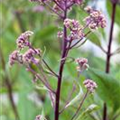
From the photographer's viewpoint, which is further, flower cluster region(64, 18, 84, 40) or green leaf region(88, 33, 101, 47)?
green leaf region(88, 33, 101, 47)

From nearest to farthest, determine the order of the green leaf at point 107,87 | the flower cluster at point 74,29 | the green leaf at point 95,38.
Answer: the flower cluster at point 74,29 < the green leaf at point 107,87 < the green leaf at point 95,38

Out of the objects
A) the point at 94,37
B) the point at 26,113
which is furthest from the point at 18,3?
the point at 94,37

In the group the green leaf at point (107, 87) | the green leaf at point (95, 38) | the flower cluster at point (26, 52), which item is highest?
the green leaf at point (95, 38)

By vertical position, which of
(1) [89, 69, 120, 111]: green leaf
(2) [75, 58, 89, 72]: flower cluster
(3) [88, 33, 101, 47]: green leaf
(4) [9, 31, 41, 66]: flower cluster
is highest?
A: (3) [88, 33, 101, 47]: green leaf

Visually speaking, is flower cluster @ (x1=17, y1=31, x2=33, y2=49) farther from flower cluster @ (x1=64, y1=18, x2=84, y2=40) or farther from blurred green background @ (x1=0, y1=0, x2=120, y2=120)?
blurred green background @ (x1=0, y1=0, x2=120, y2=120)

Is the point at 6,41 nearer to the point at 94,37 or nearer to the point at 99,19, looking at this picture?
the point at 94,37

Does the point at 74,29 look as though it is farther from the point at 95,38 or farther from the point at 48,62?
the point at 48,62

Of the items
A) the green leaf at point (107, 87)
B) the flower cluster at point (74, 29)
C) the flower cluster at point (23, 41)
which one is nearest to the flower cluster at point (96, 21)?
the flower cluster at point (74, 29)

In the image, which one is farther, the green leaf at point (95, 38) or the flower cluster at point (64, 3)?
the green leaf at point (95, 38)

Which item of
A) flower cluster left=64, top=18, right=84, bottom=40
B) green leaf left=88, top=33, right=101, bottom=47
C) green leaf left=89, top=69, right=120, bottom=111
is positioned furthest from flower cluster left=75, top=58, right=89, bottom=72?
green leaf left=88, top=33, right=101, bottom=47

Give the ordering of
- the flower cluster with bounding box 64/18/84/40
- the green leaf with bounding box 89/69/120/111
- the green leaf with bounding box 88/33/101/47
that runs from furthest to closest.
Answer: the green leaf with bounding box 88/33/101/47
the green leaf with bounding box 89/69/120/111
the flower cluster with bounding box 64/18/84/40

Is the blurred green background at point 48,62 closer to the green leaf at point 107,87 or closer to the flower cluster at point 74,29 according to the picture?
the green leaf at point 107,87
